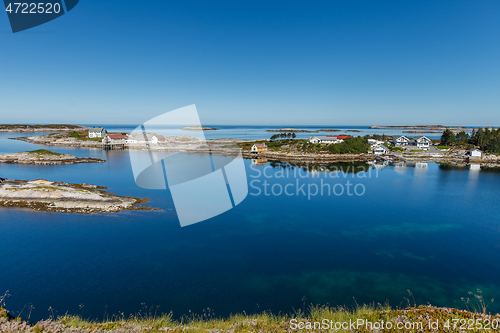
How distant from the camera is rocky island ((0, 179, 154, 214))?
20.4 meters

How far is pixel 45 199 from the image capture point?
2191cm

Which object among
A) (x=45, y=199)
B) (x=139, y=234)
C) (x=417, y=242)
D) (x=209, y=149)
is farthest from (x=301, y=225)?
(x=209, y=149)

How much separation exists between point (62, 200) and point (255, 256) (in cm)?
1865

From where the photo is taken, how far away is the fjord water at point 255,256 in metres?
10.2

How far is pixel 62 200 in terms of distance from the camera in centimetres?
2161

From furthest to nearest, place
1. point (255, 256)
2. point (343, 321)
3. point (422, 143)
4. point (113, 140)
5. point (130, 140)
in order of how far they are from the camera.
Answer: point (130, 140)
point (113, 140)
point (422, 143)
point (255, 256)
point (343, 321)

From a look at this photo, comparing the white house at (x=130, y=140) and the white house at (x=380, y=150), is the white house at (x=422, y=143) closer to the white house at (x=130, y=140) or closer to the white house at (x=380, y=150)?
the white house at (x=380, y=150)
